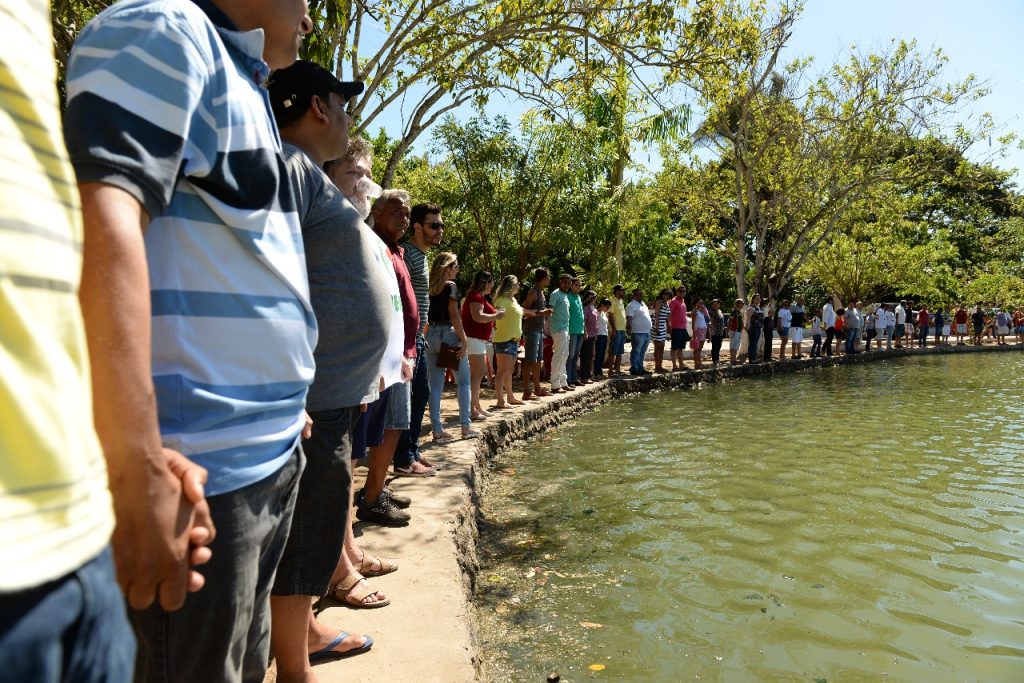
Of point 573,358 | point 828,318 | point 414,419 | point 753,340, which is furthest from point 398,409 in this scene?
point 828,318

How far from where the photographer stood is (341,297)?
7.07 feet

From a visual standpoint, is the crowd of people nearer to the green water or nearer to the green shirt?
the green water

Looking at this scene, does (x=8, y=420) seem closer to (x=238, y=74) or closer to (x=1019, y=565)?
(x=238, y=74)

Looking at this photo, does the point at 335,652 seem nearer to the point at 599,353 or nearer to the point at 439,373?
the point at 439,373

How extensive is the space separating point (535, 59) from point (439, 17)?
130 cm

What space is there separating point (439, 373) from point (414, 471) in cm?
148

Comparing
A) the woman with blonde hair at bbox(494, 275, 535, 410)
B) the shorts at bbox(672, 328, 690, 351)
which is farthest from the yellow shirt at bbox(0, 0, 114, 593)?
the shorts at bbox(672, 328, 690, 351)

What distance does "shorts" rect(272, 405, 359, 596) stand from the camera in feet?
6.92

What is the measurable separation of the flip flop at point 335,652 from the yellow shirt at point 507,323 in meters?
6.62

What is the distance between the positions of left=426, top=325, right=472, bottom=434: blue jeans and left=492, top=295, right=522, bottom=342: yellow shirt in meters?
2.13

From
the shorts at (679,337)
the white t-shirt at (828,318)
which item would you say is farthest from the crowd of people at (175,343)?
the white t-shirt at (828,318)

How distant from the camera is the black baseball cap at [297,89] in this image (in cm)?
216

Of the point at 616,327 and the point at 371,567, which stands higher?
the point at 616,327

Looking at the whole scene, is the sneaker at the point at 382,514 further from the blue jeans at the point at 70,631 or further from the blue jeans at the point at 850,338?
the blue jeans at the point at 850,338
